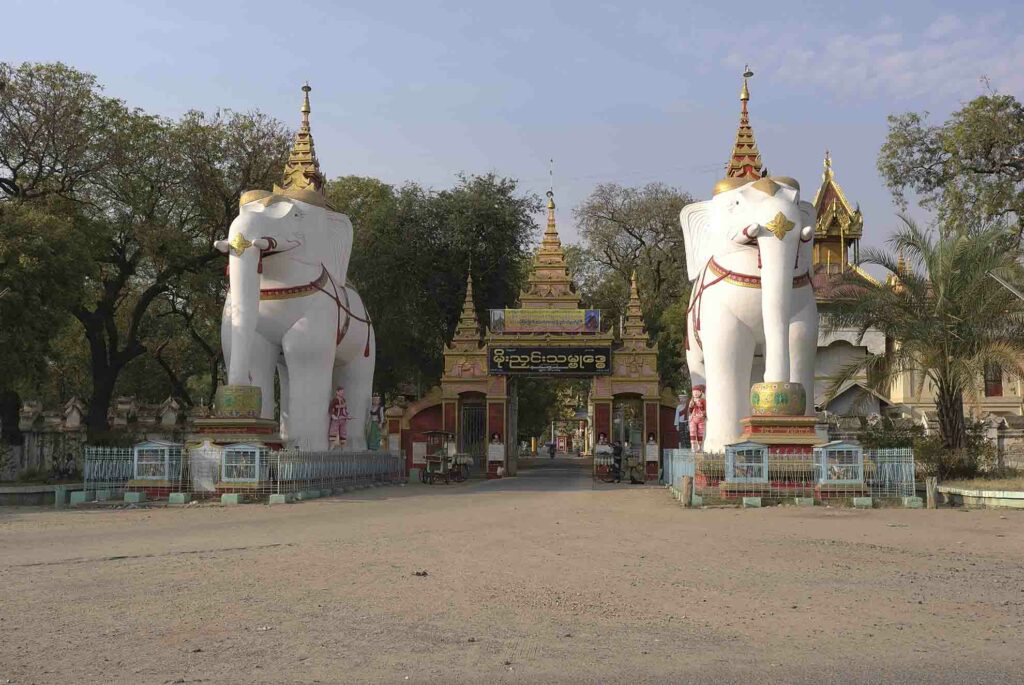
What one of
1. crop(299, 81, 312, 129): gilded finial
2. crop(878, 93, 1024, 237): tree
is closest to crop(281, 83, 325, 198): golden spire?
crop(299, 81, 312, 129): gilded finial

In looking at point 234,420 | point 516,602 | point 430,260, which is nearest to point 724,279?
point 234,420

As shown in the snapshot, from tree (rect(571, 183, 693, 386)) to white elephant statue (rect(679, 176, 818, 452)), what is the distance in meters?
20.4

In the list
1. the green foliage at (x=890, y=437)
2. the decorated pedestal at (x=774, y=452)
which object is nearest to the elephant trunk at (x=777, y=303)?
the decorated pedestal at (x=774, y=452)

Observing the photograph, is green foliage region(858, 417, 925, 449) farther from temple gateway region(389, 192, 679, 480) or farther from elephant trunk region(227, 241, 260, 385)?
elephant trunk region(227, 241, 260, 385)

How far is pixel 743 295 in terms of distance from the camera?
1775 cm

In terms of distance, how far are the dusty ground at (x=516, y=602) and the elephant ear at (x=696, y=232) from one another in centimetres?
778

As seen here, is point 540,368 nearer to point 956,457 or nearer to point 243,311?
point 243,311

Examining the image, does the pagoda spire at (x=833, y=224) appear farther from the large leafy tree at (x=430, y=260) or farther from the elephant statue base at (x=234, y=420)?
the elephant statue base at (x=234, y=420)

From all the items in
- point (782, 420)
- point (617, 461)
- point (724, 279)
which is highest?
point (724, 279)

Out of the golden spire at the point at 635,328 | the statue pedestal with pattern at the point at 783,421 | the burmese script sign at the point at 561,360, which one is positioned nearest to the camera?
the statue pedestal with pattern at the point at 783,421

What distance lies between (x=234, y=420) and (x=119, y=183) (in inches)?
383

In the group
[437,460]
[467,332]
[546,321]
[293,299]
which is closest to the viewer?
[293,299]

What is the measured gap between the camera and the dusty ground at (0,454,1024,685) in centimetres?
533

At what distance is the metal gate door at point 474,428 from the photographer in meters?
27.9
